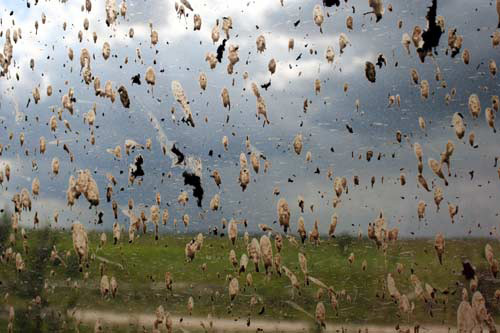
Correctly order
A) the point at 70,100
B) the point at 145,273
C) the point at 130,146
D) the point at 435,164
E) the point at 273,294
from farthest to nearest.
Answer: the point at 145,273
the point at 273,294
the point at 70,100
the point at 130,146
the point at 435,164

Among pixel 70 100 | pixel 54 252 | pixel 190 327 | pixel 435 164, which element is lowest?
pixel 190 327

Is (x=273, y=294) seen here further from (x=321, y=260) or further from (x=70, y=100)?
(x=70, y=100)

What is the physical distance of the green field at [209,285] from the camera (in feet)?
69.9

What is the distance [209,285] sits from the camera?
93.2ft

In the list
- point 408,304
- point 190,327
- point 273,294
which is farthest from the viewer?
point 273,294

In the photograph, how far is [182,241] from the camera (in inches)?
1633

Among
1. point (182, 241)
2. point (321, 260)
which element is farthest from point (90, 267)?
point (321, 260)

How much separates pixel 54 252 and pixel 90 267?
23.9 feet

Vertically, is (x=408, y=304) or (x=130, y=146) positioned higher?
(x=130, y=146)

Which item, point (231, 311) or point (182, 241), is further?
point (182, 241)

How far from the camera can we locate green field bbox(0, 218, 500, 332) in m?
21.3

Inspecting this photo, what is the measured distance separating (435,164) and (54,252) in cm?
1761

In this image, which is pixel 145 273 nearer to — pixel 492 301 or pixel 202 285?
pixel 202 285

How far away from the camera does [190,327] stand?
18750mm
